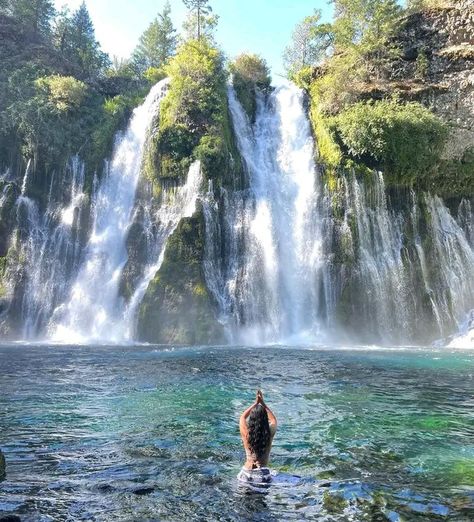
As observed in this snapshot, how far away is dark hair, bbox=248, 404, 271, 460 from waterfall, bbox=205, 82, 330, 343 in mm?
19631

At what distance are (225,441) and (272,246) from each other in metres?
20.5

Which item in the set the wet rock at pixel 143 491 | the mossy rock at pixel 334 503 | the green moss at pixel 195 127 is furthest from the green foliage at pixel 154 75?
the mossy rock at pixel 334 503

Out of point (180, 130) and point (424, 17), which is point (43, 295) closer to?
point (180, 130)

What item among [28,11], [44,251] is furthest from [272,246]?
[28,11]

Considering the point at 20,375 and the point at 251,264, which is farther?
the point at 251,264

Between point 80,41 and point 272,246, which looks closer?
point 272,246

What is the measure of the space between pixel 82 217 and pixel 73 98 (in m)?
10.3

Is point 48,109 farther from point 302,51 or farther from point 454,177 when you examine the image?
point 302,51

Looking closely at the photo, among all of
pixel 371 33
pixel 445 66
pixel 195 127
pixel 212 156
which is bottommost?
pixel 212 156

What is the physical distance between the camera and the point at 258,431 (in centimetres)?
638

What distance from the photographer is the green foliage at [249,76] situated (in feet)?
117

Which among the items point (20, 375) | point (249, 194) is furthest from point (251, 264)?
point (20, 375)

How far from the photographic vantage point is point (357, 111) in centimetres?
3072

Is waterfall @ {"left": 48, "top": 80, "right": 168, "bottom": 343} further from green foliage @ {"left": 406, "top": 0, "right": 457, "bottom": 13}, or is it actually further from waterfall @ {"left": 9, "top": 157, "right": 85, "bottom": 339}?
green foliage @ {"left": 406, "top": 0, "right": 457, "bottom": 13}
